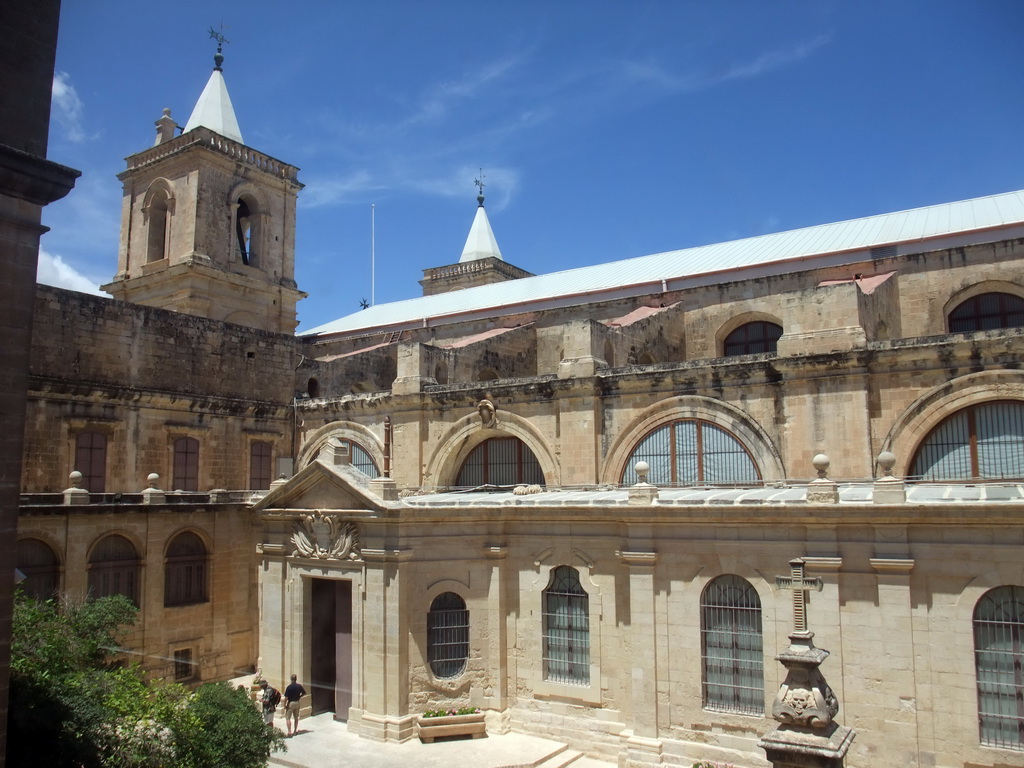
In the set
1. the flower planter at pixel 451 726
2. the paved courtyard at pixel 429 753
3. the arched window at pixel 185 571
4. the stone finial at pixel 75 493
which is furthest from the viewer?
the arched window at pixel 185 571

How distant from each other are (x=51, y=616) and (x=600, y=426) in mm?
13157

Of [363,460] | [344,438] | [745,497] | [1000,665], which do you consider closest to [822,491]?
[745,497]

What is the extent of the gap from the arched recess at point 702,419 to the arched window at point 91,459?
1418 centimetres

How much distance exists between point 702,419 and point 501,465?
6288 millimetres

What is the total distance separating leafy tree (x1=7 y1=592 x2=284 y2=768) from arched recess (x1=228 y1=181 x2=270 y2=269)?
75.1 ft

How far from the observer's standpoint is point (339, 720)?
1902 cm

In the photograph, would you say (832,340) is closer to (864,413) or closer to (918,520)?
(864,413)

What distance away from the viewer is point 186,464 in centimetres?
2619

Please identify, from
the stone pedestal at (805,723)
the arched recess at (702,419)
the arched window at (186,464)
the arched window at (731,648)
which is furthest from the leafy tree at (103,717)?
the arched recess at (702,419)

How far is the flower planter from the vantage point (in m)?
17.5

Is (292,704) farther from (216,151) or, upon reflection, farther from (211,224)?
(216,151)

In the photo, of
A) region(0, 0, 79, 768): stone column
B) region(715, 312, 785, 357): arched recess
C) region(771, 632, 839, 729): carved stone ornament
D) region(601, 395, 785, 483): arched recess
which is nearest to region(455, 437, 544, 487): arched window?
region(601, 395, 785, 483): arched recess

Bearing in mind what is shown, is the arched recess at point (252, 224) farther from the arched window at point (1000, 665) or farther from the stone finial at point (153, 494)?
the arched window at point (1000, 665)

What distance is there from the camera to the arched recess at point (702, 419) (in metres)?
20.1
